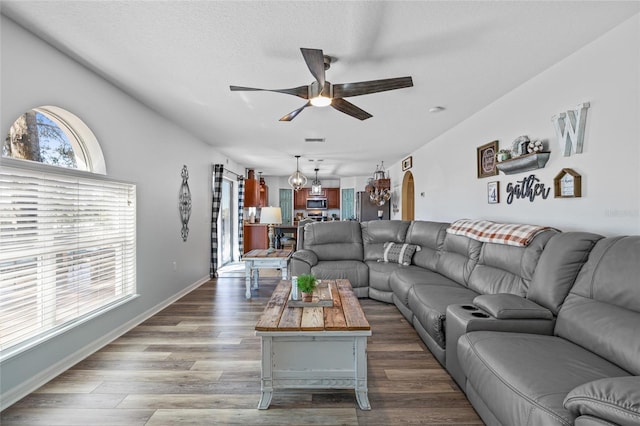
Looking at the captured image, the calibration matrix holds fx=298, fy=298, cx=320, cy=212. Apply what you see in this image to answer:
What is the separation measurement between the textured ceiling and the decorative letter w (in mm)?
491

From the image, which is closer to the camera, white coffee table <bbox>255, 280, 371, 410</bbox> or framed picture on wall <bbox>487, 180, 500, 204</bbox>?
white coffee table <bbox>255, 280, 371, 410</bbox>

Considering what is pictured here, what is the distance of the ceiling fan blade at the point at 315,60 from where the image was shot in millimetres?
1836

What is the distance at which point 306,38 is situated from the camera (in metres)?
2.14

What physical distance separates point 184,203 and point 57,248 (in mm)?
2156

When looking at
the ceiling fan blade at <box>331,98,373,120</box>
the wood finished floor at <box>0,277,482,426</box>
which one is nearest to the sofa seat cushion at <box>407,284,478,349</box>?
the wood finished floor at <box>0,277,482,426</box>

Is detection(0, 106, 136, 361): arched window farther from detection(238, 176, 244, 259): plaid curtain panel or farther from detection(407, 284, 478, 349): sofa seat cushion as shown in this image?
detection(238, 176, 244, 259): plaid curtain panel

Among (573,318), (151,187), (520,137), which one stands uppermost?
(520,137)

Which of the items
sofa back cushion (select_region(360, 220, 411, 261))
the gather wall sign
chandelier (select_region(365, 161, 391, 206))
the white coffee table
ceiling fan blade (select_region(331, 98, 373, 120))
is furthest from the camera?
chandelier (select_region(365, 161, 391, 206))

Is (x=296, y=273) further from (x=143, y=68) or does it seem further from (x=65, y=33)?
(x=65, y=33)

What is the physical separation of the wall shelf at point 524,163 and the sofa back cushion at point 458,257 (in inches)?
32.6

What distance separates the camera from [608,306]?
1.67m

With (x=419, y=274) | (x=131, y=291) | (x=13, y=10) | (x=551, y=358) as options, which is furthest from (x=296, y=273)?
(x=13, y=10)

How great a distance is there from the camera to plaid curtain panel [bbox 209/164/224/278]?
5.56m

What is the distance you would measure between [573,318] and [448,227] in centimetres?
214
